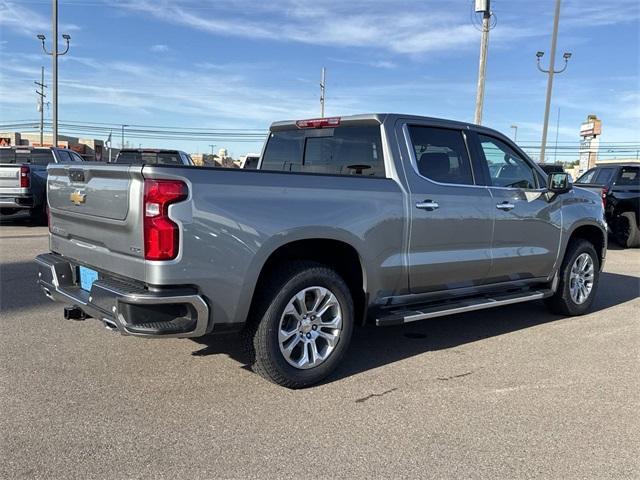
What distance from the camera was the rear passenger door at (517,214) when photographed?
17.5 ft

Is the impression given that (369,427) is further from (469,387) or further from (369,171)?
(369,171)

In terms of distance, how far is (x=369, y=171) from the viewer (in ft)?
15.5

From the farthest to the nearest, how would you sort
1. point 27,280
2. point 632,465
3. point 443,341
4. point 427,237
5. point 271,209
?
point 27,280, point 443,341, point 427,237, point 271,209, point 632,465

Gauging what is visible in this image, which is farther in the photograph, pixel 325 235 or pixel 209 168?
pixel 325 235

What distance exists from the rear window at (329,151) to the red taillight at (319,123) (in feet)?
0.14

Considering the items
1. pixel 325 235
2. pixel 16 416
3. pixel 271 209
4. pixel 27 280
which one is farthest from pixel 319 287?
pixel 27 280

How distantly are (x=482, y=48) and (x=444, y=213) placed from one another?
1392 centimetres

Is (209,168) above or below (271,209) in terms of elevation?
above

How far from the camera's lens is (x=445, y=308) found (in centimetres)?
480

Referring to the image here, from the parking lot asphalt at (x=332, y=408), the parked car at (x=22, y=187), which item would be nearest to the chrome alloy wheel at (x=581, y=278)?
the parking lot asphalt at (x=332, y=408)

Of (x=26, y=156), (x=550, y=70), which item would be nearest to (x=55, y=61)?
(x=26, y=156)

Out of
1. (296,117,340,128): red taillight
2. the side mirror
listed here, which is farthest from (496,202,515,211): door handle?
(296,117,340,128): red taillight

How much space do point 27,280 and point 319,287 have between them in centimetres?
475

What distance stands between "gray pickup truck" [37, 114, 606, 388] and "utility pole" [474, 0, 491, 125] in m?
11.8
